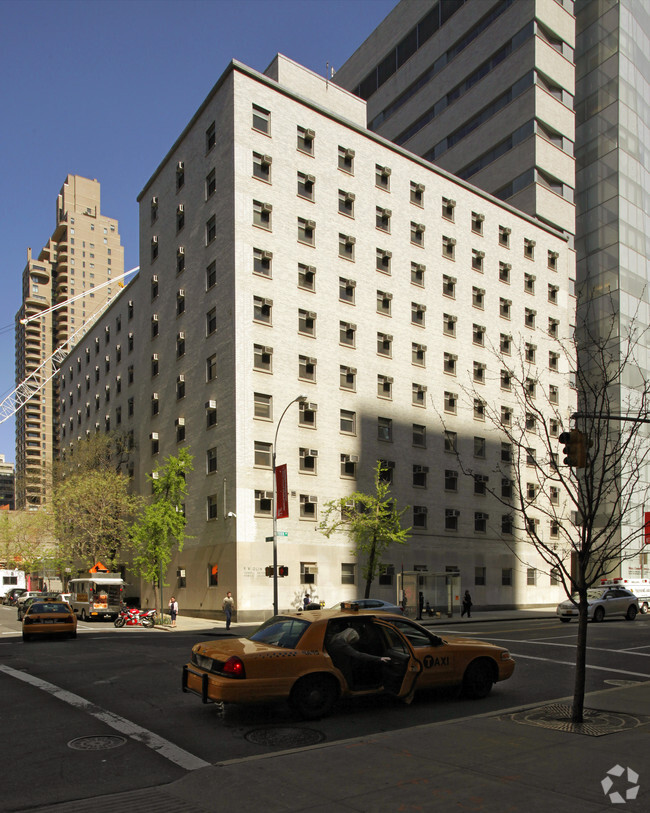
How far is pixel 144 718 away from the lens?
1088 cm

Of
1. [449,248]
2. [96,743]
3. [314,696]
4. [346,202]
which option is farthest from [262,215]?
[96,743]

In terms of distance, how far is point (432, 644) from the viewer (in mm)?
11859

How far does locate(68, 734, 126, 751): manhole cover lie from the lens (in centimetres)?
906

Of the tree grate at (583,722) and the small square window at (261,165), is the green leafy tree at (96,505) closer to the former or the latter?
the small square window at (261,165)

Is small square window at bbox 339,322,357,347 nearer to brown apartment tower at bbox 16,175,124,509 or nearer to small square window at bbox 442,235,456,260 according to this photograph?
small square window at bbox 442,235,456,260

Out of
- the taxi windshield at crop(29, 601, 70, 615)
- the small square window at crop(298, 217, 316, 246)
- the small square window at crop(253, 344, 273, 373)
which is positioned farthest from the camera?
the small square window at crop(298, 217, 316, 246)

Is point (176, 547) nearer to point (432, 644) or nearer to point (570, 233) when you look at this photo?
point (432, 644)

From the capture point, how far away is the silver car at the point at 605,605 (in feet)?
A: 114

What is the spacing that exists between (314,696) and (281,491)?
27.0 m

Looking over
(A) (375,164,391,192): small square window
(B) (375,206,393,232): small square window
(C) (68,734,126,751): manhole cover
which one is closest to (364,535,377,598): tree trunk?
(B) (375,206,393,232): small square window

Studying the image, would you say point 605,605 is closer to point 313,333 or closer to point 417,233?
point 313,333

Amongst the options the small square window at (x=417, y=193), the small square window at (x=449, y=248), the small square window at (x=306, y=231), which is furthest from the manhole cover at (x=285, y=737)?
the small square window at (x=449, y=248)

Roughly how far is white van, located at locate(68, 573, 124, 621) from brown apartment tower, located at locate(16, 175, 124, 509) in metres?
129

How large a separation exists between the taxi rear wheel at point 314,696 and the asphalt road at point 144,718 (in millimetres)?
183
